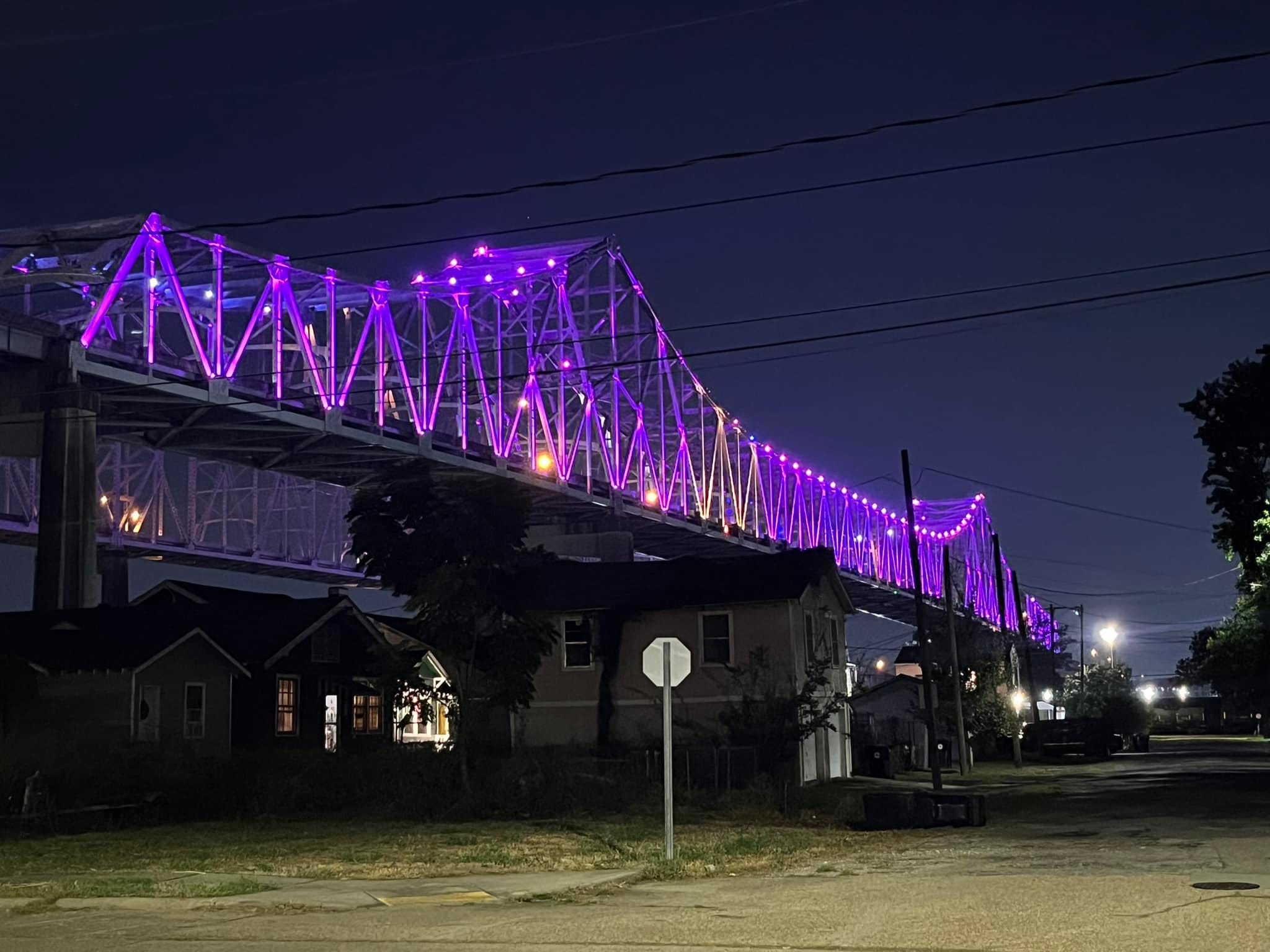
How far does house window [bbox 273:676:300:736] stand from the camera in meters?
49.9

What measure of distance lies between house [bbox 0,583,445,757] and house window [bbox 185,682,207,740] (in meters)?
0.04

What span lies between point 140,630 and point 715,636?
17.4 meters

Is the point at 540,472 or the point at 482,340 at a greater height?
the point at 482,340

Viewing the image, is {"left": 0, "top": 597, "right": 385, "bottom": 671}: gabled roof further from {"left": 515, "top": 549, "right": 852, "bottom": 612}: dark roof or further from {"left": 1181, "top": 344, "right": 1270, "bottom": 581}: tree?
{"left": 1181, "top": 344, "right": 1270, "bottom": 581}: tree

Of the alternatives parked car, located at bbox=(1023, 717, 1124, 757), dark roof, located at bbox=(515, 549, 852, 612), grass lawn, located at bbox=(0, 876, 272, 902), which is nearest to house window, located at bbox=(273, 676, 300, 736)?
dark roof, located at bbox=(515, 549, 852, 612)

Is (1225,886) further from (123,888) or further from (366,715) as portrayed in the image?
(366,715)

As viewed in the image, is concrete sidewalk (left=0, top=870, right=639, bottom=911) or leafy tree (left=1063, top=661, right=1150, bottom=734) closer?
concrete sidewalk (left=0, top=870, right=639, bottom=911)

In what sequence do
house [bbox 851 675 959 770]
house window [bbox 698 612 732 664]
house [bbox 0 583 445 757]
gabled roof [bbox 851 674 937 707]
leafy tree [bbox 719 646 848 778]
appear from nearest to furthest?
leafy tree [bbox 719 646 848 778] → house window [bbox 698 612 732 664] → house [bbox 0 583 445 757] → house [bbox 851 675 959 770] → gabled roof [bbox 851 674 937 707]

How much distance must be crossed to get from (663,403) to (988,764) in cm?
6256

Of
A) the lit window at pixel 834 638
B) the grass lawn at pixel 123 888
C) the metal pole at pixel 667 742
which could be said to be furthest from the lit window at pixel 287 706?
the metal pole at pixel 667 742

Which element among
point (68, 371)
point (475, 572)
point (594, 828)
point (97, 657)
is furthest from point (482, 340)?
point (594, 828)

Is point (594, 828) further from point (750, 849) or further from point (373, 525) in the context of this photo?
point (373, 525)

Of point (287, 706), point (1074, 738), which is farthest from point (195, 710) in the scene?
point (1074, 738)

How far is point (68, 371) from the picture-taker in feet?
200
